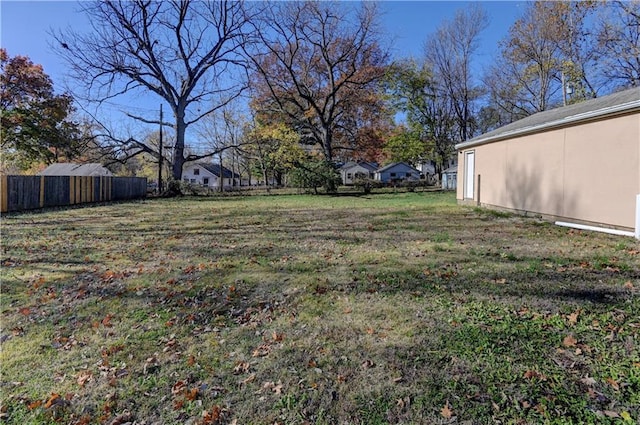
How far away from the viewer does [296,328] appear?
320cm

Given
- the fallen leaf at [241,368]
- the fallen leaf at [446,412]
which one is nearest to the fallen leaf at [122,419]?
the fallen leaf at [241,368]

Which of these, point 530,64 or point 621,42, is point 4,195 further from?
point 621,42

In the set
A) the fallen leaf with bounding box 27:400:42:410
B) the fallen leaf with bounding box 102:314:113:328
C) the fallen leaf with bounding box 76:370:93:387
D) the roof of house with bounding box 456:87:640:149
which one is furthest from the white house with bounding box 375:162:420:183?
the fallen leaf with bounding box 27:400:42:410

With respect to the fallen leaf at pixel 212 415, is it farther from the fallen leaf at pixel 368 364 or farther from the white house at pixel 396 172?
the white house at pixel 396 172

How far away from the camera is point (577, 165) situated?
7734 millimetres

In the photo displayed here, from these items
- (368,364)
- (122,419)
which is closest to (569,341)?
(368,364)

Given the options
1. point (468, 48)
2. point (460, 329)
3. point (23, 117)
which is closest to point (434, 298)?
point (460, 329)

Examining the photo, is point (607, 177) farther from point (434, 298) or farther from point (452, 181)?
point (452, 181)

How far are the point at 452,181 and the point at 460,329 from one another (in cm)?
2816

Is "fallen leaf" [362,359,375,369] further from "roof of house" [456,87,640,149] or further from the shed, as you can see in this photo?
the shed

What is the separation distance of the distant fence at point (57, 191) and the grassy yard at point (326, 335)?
8.25 meters

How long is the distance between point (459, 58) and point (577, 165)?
25008mm

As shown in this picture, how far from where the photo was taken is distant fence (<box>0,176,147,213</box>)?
12.1 meters

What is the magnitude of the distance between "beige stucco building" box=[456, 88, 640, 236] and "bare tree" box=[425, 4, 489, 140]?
20632 mm
